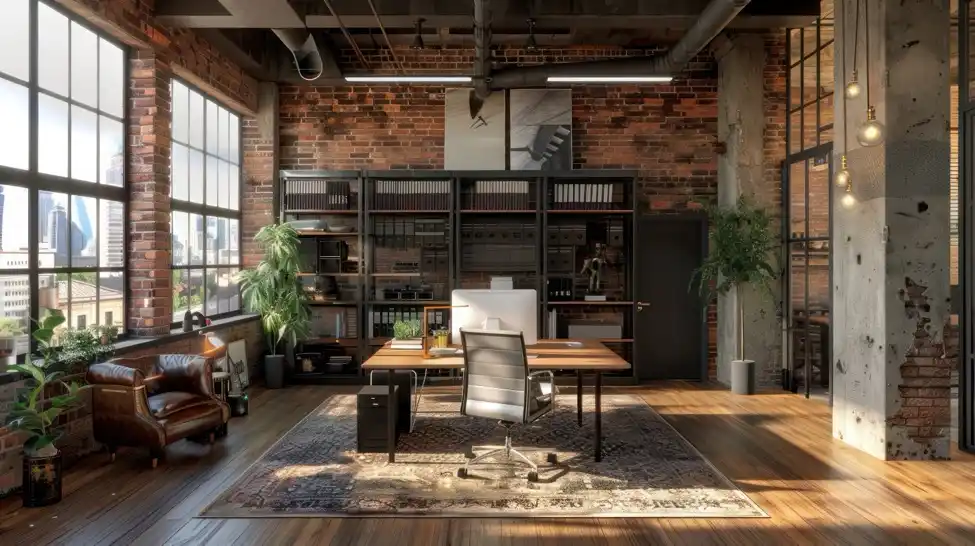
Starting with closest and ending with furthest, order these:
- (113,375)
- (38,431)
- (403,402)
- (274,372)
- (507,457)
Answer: (38,431)
(113,375)
(507,457)
(403,402)
(274,372)

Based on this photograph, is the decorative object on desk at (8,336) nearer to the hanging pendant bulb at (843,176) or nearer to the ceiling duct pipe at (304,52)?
the ceiling duct pipe at (304,52)

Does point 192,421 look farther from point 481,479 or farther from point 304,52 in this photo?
point 304,52

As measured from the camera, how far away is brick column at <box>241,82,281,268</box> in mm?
8078

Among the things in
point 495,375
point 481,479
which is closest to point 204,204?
point 495,375

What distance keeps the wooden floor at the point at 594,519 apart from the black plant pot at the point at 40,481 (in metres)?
0.07

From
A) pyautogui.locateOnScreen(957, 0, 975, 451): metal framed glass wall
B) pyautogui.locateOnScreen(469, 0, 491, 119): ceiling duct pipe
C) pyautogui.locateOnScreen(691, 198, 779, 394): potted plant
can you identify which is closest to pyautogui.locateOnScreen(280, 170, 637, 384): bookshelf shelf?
pyautogui.locateOnScreen(469, 0, 491, 119): ceiling duct pipe

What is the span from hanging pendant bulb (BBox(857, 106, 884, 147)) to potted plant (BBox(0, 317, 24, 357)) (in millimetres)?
5556

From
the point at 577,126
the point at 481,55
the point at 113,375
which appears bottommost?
the point at 113,375

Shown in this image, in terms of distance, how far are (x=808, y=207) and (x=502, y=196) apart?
10.8 ft

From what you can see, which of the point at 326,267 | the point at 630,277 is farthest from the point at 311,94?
the point at 630,277

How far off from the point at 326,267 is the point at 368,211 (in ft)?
2.79

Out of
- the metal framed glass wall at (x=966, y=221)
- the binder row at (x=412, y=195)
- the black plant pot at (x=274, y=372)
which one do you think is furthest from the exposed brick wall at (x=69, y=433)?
the metal framed glass wall at (x=966, y=221)

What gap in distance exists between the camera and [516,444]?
511 centimetres

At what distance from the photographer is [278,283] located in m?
7.29
